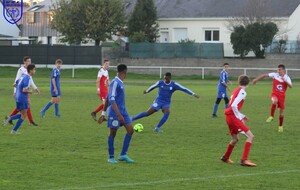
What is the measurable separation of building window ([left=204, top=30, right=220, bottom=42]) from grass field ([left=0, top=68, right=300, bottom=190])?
144ft

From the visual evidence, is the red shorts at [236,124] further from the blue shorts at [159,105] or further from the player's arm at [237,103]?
the blue shorts at [159,105]

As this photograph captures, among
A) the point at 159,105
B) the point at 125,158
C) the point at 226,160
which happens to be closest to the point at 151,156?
the point at 125,158

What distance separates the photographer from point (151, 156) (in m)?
15.0

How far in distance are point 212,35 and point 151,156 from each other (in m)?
55.2

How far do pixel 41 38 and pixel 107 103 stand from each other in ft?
233

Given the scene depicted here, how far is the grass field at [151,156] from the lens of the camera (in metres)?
12.0

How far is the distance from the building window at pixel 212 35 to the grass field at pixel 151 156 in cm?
4386

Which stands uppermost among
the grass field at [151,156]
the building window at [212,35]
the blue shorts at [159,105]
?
the building window at [212,35]

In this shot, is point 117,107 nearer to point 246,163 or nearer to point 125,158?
point 125,158

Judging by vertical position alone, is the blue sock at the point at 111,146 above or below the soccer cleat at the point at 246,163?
above

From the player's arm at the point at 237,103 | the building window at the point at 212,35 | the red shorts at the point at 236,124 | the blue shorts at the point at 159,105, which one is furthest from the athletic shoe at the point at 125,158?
the building window at the point at 212,35

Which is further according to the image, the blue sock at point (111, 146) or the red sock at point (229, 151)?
the red sock at point (229, 151)

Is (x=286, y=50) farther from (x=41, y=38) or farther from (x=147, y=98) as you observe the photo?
(x=41, y=38)

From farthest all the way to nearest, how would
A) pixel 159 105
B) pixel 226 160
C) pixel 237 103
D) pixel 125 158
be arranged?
pixel 159 105 < pixel 226 160 < pixel 125 158 < pixel 237 103
